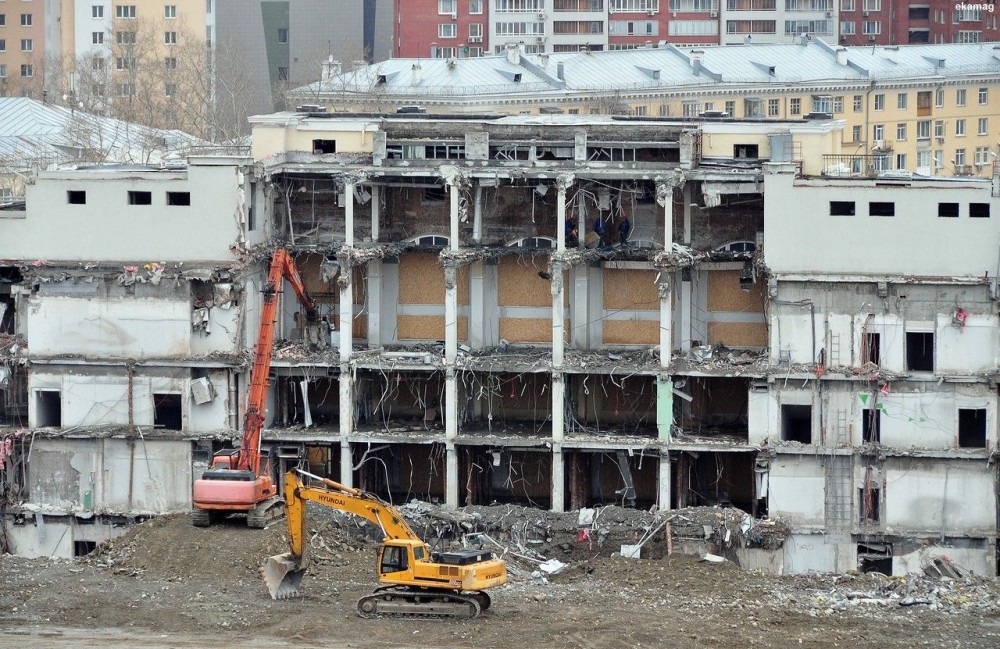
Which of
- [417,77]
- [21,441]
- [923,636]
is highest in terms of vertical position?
[417,77]

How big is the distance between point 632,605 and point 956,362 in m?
14.2

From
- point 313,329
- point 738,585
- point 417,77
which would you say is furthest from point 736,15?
point 738,585

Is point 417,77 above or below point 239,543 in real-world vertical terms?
above

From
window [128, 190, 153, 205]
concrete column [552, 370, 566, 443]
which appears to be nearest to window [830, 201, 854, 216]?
concrete column [552, 370, 566, 443]

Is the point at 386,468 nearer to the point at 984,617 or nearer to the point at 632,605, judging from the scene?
the point at 632,605

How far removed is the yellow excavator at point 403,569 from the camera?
2096 inches

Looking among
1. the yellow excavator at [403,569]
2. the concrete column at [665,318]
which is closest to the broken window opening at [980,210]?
the concrete column at [665,318]

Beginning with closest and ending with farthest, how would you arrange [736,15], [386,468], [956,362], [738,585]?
[738,585]
[956,362]
[386,468]
[736,15]

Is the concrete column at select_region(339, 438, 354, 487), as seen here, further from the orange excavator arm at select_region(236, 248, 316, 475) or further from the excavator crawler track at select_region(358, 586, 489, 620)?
the excavator crawler track at select_region(358, 586, 489, 620)

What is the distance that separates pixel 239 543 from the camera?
59750 millimetres

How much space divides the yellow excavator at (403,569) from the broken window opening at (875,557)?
1432cm

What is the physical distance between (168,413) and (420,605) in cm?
1577

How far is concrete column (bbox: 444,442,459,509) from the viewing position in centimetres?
6712

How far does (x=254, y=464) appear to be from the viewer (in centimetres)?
6397
